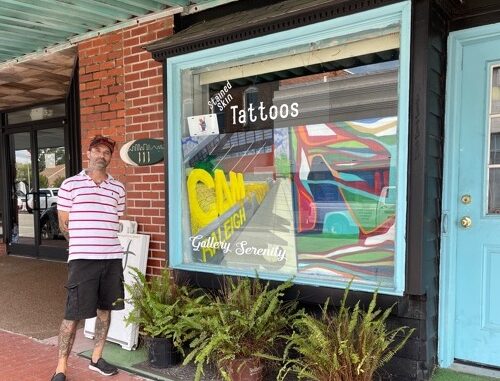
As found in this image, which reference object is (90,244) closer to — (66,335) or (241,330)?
(66,335)

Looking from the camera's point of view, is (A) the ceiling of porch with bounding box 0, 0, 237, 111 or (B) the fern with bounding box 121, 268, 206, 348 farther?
(A) the ceiling of porch with bounding box 0, 0, 237, 111

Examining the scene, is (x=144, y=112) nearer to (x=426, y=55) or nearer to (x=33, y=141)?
(x=426, y=55)

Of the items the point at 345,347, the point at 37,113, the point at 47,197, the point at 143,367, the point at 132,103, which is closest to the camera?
the point at 345,347

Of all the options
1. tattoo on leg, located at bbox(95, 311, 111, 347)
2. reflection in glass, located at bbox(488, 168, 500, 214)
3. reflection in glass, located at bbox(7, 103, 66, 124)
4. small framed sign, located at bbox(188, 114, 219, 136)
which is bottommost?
tattoo on leg, located at bbox(95, 311, 111, 347)

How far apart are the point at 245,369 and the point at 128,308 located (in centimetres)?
134

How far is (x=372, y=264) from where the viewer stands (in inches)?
116

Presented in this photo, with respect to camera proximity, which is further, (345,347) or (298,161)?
(298,161)

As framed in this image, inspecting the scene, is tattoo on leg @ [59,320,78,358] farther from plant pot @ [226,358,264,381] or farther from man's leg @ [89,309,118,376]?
plant pot @ [226,358,264,381]

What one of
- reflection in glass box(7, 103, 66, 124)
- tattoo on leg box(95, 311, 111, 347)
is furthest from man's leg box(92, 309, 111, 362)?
reflection in glass box(7, 103, 66, 124)

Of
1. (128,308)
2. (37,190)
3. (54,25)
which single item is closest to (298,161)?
(128,308)

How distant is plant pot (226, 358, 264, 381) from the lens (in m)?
2.88

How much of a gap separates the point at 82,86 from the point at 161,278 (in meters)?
2.24

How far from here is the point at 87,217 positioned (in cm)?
309

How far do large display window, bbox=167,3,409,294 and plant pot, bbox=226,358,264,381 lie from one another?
25.3 inches
